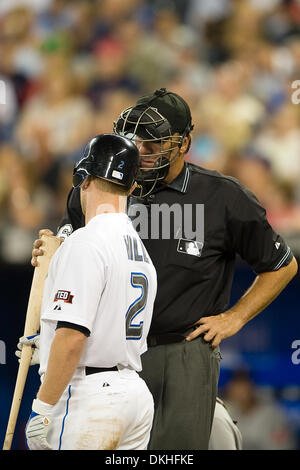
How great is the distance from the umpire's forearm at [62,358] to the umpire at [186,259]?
0.96 m

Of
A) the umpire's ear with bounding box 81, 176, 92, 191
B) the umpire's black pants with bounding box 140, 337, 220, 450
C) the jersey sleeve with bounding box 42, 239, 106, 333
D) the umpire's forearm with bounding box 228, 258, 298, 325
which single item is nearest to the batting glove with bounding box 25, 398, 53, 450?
the jersey sleeve with bounding box 42, 239, 106, 333

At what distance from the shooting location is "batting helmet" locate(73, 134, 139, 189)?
99.0 inches

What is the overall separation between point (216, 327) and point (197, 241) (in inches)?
15.2

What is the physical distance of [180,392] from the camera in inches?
129

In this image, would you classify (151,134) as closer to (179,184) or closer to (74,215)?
(179,184)

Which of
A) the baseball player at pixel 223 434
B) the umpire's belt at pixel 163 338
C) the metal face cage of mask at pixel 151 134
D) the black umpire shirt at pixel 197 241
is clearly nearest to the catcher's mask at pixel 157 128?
the metal face cage of mask at pixel 151 134

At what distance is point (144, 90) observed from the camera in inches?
256

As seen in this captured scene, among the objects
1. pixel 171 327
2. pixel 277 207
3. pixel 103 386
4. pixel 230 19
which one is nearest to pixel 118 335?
pixel 103 386

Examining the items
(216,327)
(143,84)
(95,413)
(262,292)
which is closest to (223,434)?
(216,327)

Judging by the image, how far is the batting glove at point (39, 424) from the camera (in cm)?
236

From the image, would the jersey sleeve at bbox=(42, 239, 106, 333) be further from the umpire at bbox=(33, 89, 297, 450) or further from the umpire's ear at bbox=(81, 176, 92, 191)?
the umpire at bbox=(33, 89, 297, 450)

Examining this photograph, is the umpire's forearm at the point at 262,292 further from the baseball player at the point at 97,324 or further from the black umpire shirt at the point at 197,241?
the baseball player at the point at 97,324
